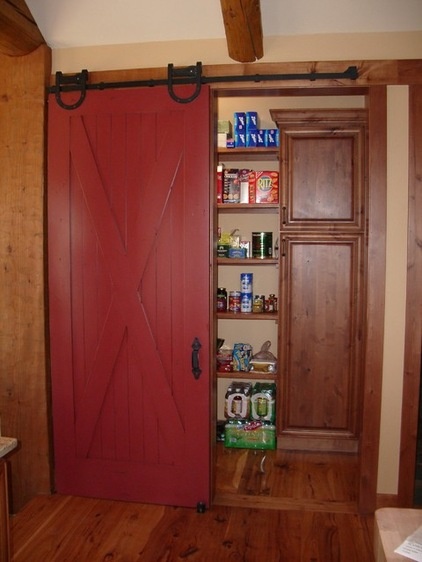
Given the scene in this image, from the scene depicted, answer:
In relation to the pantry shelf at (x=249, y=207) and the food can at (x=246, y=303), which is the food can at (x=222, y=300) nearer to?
the food can at (x=246, y=303)

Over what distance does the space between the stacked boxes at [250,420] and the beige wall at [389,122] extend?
3.28 feet

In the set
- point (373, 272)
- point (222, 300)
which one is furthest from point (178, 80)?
point (222, 300)

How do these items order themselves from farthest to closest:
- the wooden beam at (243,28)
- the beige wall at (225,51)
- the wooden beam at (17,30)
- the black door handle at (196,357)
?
the black door handle at (196,357)
the beige wall at (225,51)
the wooden beam at (17,30)
the wooden beam at (243,28)

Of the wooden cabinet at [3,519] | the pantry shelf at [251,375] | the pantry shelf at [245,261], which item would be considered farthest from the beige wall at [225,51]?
the wooden cabinet at [3,519]

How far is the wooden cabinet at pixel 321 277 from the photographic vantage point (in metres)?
3.06

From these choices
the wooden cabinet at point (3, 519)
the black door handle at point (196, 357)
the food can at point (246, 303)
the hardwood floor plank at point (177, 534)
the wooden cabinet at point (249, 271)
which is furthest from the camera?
the wooden cabinet at point (249, 271)

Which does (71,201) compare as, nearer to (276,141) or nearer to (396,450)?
(276,141)

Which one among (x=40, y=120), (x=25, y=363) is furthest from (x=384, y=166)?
(x=25, y=363)

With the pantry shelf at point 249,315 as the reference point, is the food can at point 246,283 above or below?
above

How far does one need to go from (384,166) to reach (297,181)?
2.65 ft

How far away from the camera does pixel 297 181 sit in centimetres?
311

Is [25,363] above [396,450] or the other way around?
above

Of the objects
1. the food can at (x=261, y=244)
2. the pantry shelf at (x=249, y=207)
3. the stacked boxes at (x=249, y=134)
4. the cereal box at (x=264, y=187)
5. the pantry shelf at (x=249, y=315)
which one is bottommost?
the pantry shelf at (x=249, y=315)

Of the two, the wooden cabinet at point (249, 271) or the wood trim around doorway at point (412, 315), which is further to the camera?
the wooden cabinet at point (249, 271)
